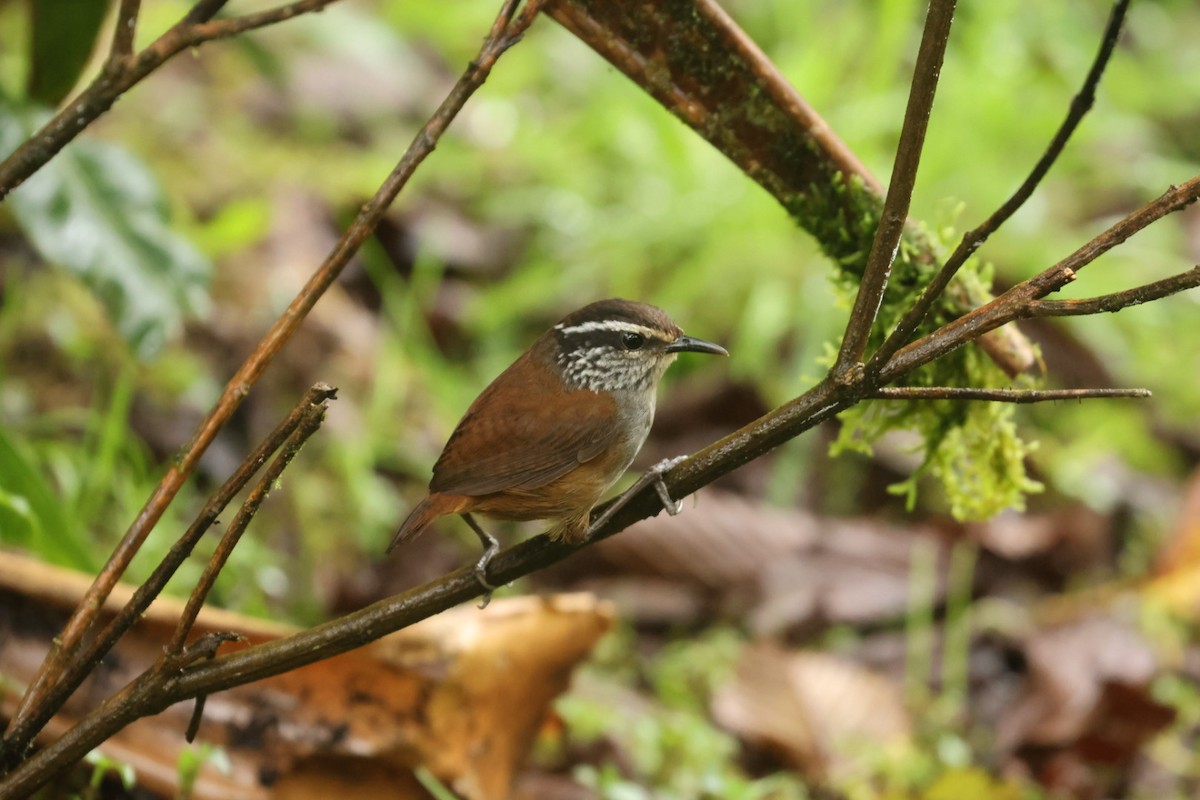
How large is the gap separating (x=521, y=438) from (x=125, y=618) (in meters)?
0.85

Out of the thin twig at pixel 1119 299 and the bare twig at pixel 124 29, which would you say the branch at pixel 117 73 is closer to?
the bare twig at pixel 124 29

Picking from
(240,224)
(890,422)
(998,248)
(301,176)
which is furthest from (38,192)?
(998,248)

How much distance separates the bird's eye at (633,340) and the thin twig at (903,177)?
35.7 inches

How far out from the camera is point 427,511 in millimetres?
2414

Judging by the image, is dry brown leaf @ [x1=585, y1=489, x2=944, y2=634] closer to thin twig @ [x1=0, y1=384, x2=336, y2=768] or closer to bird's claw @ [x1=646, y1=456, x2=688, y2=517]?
bird's claw @ [x1=646, y1=456, x2=688, y2=517]

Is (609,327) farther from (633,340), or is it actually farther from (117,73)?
(117,73)

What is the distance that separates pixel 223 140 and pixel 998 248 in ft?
13.5

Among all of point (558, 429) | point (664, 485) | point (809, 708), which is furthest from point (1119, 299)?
point (809, 708)

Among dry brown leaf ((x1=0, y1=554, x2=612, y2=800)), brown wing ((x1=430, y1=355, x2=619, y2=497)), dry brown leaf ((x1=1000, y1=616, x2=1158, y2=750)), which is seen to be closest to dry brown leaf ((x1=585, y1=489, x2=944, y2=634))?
dry brown leaf ((x1=1000, y1=616, x2=1158, y2=750))

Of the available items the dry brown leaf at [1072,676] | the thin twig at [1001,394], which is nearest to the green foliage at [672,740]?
the dry brown leaf at [1072,676]

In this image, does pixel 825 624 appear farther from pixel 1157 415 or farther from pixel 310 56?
pixel 310 56

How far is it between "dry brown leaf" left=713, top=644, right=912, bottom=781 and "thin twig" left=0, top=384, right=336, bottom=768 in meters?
2.38

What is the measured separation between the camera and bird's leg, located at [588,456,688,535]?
6.73 feet

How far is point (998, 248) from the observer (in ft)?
20.1
